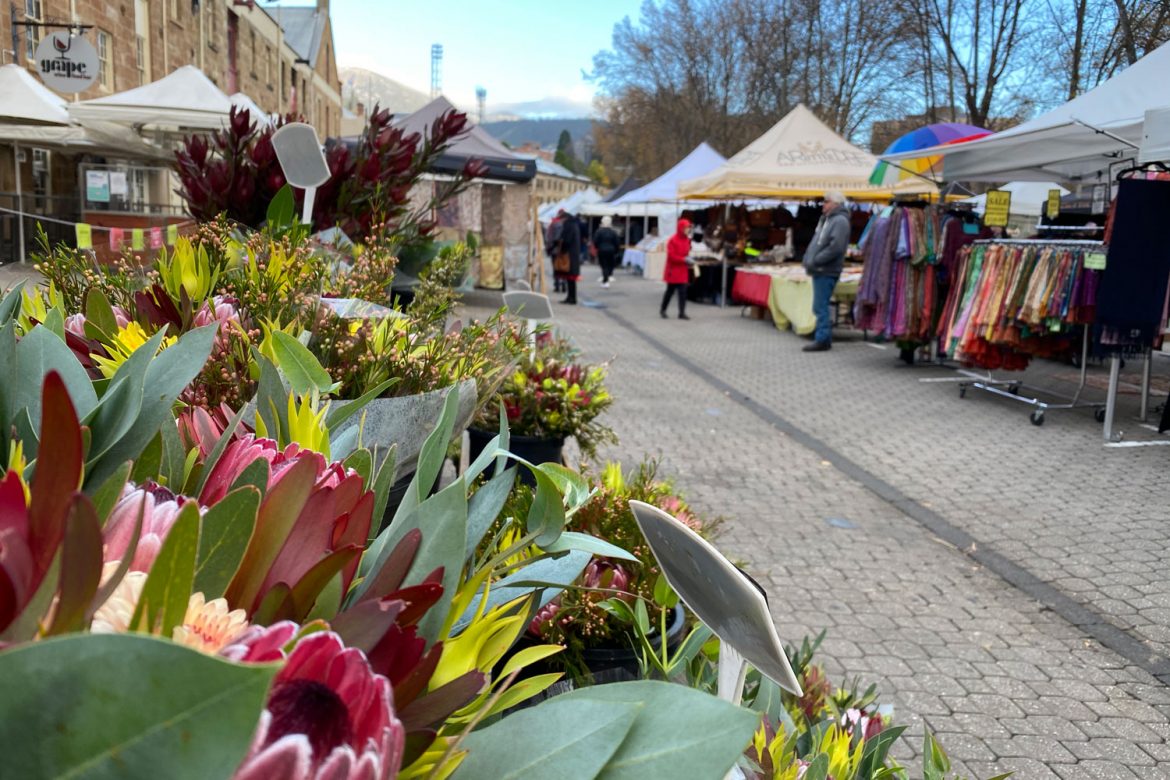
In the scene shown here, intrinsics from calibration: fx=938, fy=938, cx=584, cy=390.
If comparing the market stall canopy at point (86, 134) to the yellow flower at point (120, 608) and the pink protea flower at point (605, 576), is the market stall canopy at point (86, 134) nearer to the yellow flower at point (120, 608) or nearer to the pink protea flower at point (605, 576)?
the pink protea flower at point (605, 576)

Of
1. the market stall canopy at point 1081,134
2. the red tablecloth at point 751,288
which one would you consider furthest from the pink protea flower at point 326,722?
the red tablecloth at point 751,288

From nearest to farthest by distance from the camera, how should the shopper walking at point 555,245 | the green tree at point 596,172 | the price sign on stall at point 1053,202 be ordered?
1. the price sign on stall at point 1053,202
2. the shopper walking at point 555,245
3. the green tree at point 596,172

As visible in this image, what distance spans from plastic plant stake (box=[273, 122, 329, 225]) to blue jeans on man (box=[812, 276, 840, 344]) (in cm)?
1011

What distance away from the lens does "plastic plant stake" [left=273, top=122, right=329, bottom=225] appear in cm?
268

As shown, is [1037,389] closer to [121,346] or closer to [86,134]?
[121,346]

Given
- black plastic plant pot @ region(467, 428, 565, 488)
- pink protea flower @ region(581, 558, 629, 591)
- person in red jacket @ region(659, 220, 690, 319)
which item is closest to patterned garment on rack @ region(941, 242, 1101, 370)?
black plastic plant pot @ region(467, 428, 565, 488)

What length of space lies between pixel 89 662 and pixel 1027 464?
7.11 meters

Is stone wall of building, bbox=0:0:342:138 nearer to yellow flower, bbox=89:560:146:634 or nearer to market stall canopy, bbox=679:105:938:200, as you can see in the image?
Answer: yellow flower, bbox=89:560:146:634

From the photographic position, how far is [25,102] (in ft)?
32.9

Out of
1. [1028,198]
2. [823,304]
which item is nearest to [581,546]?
[823,304]

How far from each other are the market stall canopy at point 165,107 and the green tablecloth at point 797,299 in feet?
27.3

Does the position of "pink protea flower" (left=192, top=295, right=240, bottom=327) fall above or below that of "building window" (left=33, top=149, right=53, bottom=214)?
below

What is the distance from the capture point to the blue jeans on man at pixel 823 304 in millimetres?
12148

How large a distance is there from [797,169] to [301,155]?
13420mm
